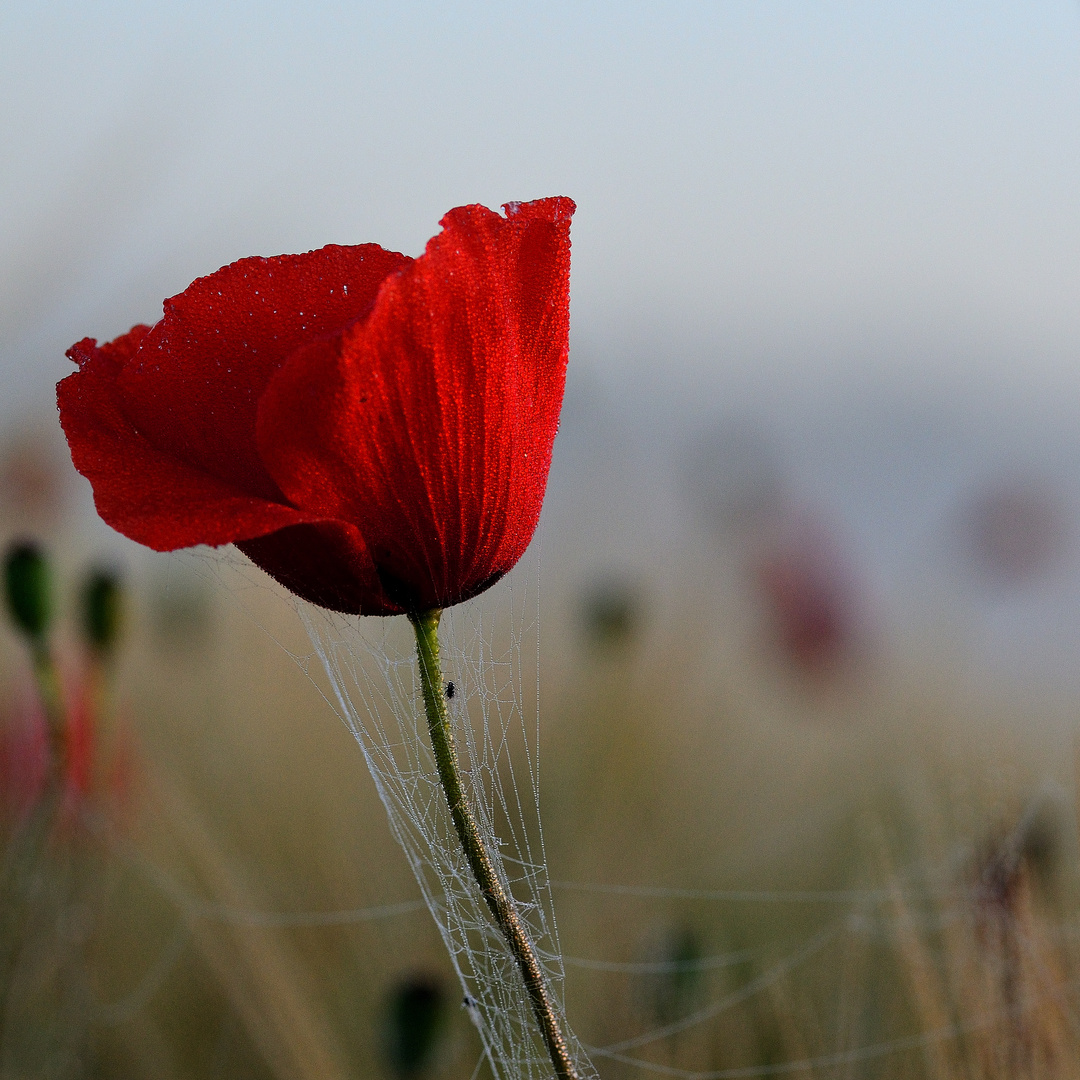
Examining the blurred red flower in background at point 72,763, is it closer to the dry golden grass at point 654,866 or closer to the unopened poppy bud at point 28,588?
the dry golden grass at point 654,866

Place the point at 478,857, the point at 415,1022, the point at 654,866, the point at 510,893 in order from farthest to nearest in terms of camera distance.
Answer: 1. the point at 654,866
2. the point at 415,1022
3. the point at 510,893
4. the point at 478,857

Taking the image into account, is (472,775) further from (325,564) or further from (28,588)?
(28,588)

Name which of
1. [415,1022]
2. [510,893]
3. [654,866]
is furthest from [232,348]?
[654,866]

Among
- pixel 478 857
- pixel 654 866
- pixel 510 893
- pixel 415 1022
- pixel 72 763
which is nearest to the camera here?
pixel 478 857

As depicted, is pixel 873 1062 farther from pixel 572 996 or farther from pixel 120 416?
pixel 120 416

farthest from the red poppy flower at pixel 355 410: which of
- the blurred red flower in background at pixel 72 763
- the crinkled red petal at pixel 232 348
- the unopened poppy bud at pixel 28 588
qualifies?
the blurred red flower in background at pixel 72 763

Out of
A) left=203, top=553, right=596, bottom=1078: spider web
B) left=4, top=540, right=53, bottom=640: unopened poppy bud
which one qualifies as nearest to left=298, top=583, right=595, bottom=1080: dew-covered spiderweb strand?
left=203, top=553, right=596, bottom=1078: spider web
